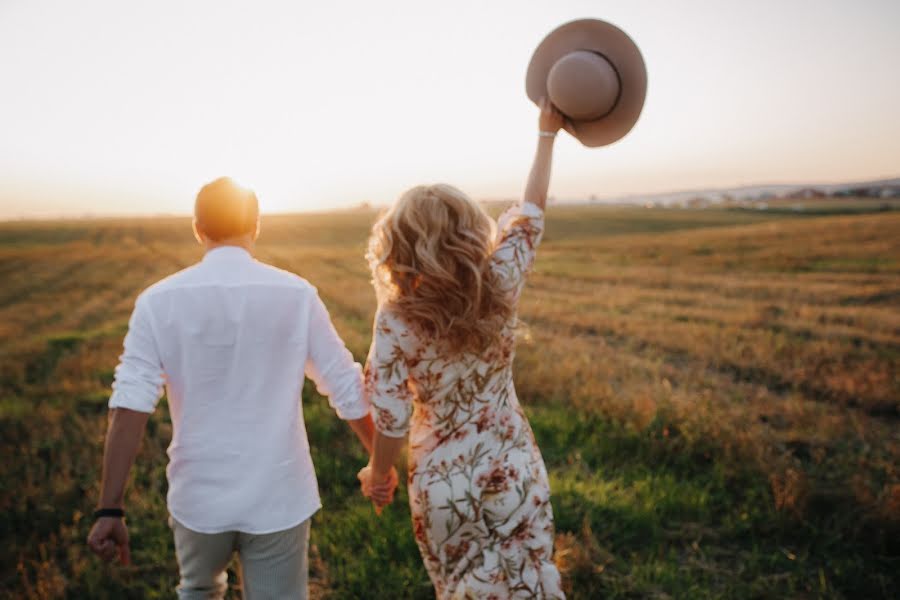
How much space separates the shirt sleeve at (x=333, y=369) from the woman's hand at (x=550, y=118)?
4.25 feet

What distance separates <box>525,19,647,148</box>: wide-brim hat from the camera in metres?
2.47

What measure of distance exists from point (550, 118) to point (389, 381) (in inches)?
55.0

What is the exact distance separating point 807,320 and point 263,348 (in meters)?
11.5

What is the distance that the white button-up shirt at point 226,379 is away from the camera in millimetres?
2188

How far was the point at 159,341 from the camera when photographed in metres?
2.21

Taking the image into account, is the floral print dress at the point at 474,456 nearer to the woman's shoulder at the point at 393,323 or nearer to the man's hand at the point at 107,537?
the woman's shoulder at the point at 393,323

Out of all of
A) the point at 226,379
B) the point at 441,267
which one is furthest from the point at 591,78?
the point at 226,379

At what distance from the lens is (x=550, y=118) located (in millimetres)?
Answer: 2637

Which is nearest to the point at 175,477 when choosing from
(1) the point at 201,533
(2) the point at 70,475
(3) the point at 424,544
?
(1) the point at 201,533

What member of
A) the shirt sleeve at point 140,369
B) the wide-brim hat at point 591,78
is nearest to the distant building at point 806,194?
the wide-brim hat at point 591,78

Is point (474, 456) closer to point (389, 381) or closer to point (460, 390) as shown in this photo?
point (460, 390)

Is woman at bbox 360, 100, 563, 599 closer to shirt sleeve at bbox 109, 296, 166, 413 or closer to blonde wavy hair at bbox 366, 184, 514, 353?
blonde wavy hair at bbox 366, 184, 514, 353

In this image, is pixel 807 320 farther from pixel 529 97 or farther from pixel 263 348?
pixel 263 348

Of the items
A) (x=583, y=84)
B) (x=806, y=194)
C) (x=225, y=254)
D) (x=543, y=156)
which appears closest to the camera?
(x=225, y=254)
